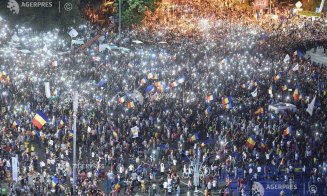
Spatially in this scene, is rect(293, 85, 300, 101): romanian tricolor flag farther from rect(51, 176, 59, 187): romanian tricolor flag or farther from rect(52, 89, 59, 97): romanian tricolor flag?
rect(51, 176, 59, 187): romanian tricolor flag

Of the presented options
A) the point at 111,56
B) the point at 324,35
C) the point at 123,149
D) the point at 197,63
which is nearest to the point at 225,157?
the point at 123,149

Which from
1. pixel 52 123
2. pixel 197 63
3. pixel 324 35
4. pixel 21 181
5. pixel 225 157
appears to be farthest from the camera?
pixel 324 35

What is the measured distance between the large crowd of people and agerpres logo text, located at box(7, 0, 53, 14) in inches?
102

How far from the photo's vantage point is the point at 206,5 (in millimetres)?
74375

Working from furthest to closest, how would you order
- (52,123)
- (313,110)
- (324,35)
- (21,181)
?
1. (324,35)
2. (313,110)
3. (52,123)
4. (21,181)

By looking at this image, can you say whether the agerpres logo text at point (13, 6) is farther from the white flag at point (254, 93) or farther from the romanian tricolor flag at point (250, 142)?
the romanian tricolor flag at point (250, 142)

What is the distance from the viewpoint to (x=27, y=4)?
4694cm

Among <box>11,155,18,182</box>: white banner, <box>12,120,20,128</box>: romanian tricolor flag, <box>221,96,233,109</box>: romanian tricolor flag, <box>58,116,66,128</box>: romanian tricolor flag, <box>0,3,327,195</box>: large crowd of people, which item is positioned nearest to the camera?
<box>11,155,18,182</box>: white banner

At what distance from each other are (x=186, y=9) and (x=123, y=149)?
44.0 metres

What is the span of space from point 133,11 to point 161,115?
97.5 feet

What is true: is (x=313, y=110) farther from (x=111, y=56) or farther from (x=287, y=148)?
(x=111, y=56)

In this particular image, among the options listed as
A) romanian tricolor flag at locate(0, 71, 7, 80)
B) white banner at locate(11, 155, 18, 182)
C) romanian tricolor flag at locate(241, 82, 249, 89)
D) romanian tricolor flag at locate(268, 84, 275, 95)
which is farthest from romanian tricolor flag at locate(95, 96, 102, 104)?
white banner at locate(11, 155, 18, 182)

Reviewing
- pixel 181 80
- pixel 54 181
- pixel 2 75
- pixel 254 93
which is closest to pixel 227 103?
pixel 254 93

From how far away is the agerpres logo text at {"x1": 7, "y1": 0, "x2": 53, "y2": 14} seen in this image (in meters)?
46.7
